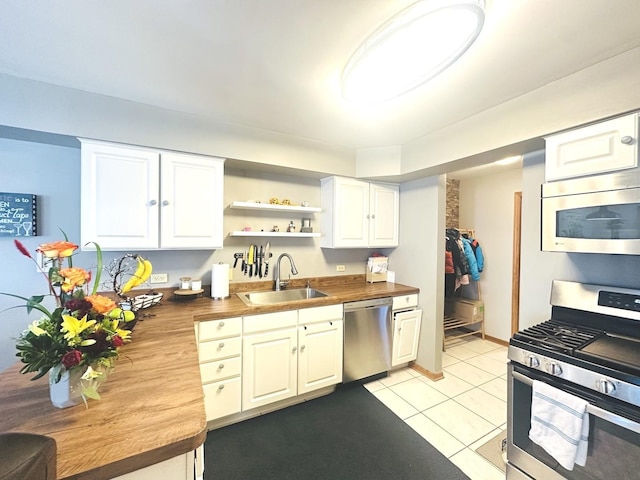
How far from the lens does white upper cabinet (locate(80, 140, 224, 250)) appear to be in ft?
6.08


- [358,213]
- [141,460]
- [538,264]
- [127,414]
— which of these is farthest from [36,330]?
[538,264]

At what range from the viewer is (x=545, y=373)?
138 centimetres

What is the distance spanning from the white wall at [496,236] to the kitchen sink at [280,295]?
9.02 feet

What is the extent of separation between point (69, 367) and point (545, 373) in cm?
204

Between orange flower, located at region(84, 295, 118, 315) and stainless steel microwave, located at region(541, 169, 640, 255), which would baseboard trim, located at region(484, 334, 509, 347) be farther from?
orange flower, located at region(84, 295, 118, 315)

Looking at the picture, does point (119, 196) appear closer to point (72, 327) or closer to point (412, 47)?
point (72, 327)

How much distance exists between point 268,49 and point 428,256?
235cm

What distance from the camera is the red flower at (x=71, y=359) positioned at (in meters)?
0.76

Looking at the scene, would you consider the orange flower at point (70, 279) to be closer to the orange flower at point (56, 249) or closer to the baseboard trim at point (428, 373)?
the orange flower at point (56, 249)

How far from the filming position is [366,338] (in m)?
2.59

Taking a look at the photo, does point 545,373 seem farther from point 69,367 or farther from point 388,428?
point 69,367

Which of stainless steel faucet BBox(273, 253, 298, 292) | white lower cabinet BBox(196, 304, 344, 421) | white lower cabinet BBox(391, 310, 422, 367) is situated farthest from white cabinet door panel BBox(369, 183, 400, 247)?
white lower cabinet BBox(196, 304, 344, 421)

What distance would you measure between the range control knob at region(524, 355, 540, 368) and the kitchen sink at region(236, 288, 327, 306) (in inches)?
61.6

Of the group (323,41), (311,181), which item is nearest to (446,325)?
(311,181)
